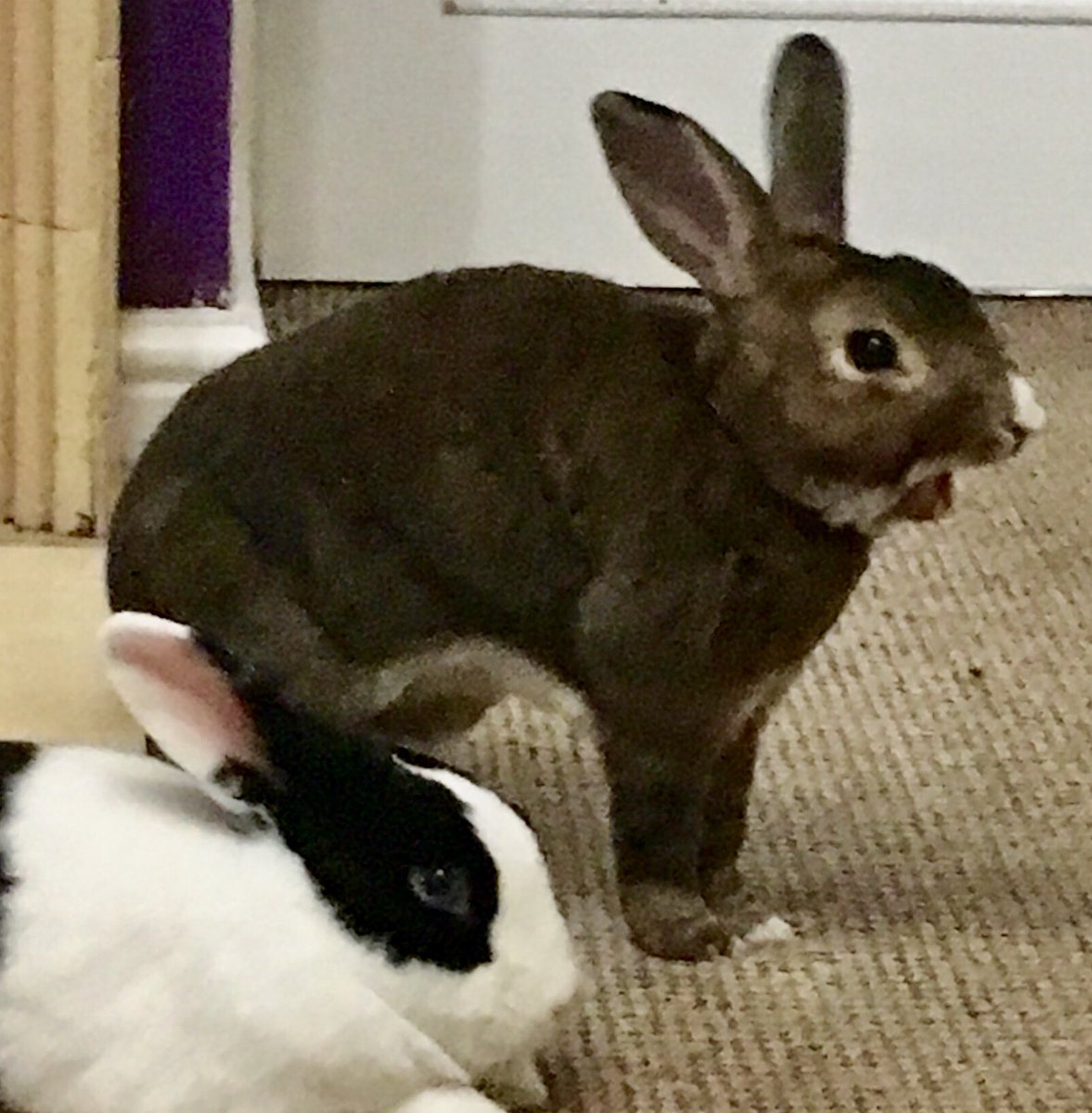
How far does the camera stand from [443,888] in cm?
77

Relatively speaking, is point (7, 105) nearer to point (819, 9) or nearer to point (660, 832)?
point (660, 832)

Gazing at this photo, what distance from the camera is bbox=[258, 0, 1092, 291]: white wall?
5.78 feet

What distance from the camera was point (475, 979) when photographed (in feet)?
2.51

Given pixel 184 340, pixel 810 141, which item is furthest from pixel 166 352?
pixel 810 141

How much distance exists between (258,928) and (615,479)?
0.99 ft

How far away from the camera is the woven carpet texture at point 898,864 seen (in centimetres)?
92

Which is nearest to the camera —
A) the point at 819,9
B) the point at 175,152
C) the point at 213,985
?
the point at 213,985

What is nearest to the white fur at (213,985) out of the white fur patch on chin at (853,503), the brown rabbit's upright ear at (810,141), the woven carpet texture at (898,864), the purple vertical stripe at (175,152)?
the woven carpet texture at (898,864)

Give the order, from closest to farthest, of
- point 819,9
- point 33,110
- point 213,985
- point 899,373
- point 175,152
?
point 213,985 → point 899,373 → point 33,110 → point 175,152 → point 819,9

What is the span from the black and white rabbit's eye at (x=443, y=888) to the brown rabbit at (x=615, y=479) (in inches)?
8.4

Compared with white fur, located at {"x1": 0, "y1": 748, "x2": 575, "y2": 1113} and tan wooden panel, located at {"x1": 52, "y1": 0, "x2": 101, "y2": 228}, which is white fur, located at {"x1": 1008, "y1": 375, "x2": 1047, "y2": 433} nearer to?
white fur, located at {"x1": 0, "y1": 748, "x2": 575, "y2": 1113}

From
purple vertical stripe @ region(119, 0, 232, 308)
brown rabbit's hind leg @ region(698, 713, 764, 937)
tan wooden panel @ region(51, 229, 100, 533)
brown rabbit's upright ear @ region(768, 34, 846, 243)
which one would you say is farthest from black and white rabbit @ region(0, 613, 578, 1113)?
purple vertical stripe @ region(119, 0, 232, 308)

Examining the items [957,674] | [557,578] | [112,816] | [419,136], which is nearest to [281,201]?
[419,136]

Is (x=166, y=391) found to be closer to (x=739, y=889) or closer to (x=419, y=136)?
(x=419, y=136)
